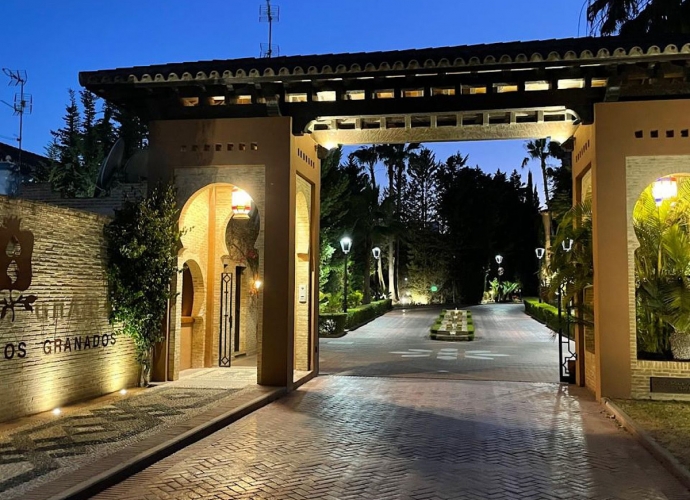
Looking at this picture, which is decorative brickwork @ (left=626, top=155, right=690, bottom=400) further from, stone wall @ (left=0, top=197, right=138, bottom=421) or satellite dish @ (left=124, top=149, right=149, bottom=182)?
satellite dish @ (left=124, top=149, right=149, bottom=182)

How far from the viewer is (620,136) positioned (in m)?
10.9

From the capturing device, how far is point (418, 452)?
7512 millimetres

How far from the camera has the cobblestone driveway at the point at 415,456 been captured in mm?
6062

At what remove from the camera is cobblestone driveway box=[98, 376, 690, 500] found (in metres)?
6.06

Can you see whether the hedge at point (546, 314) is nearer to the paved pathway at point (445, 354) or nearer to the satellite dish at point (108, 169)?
the paved pathway at point (445, 354)

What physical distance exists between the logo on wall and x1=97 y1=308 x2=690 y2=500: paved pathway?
3287 millimetres

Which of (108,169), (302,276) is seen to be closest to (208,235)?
(302,276)

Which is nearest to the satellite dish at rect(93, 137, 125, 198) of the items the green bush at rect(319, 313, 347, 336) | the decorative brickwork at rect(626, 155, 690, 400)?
the decorative brickwork at rect(626, 155, 690, 400)

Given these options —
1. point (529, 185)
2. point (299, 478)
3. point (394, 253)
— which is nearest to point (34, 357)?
point (299, 478)

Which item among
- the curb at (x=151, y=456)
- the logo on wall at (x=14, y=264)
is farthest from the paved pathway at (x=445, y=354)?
the logo on wall at (x=14, y=264)

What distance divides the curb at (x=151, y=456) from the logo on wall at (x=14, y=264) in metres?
3.05

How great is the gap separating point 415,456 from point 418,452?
0.66 feet

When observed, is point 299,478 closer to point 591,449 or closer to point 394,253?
point 591,449

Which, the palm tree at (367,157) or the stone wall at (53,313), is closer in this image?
the stone wall at (53,313)
